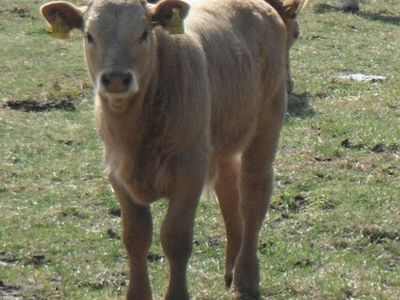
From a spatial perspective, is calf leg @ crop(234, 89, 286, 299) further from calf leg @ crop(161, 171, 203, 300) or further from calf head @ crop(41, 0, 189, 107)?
calf head @ crop(41, 0, 189, 107)

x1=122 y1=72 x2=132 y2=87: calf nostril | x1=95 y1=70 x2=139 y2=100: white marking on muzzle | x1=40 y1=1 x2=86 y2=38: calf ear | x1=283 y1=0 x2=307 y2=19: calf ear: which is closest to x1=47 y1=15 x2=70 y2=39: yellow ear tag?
x1=40 y1=1 x2=86 y2=38: calf ear

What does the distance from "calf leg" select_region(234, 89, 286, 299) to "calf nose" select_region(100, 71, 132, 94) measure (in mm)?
1780

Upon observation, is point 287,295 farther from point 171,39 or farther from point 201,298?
point 171,39

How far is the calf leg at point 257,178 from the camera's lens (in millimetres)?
8094

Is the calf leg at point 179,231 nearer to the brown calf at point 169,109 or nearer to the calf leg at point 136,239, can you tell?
the brown calf at point 169,109

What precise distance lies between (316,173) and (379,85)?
4.63 meters

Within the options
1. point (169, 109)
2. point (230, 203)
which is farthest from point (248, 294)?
point (169, 109)

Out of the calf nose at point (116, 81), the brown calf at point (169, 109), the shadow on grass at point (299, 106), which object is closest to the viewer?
the calf nose at point (116, 81)

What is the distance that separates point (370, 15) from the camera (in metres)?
21.8

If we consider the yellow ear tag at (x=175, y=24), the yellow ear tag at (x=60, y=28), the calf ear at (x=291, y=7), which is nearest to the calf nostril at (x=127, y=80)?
the yellow ear tag at (x=175, y=24)

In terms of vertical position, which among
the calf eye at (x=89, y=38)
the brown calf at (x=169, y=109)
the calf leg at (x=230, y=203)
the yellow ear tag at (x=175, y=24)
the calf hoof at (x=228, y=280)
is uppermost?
the yellow ear tag at (x=175, y=24)

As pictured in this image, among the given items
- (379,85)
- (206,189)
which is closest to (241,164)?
(206,189)

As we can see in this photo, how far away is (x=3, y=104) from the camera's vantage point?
525 inches

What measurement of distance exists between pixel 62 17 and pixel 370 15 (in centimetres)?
1519
